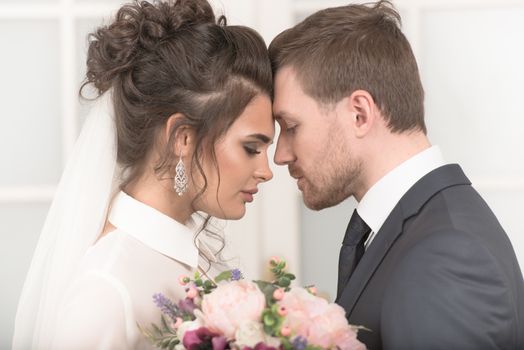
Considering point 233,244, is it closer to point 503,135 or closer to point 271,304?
point 503,135

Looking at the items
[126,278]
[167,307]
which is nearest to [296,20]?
[126,278]

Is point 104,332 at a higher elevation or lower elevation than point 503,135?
lower

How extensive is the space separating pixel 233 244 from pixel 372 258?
3.31 feet

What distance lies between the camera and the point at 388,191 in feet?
6.86

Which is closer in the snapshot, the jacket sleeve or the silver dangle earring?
the jacket sleeve

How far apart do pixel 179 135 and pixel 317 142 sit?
0.35 metres

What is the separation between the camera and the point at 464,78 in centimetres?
308

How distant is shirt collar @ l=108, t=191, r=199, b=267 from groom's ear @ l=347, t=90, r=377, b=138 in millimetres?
502

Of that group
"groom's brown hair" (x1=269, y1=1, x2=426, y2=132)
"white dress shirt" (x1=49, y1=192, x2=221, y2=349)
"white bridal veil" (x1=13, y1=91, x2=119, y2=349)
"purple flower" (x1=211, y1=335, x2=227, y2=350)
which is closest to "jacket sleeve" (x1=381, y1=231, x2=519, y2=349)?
"purple flower" (x1=211, y1=335, x2=227, y2=350)

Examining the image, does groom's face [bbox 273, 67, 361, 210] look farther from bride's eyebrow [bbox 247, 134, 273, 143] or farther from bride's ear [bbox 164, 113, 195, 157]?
bride's ear [bbox 164, 113, 195, 157]

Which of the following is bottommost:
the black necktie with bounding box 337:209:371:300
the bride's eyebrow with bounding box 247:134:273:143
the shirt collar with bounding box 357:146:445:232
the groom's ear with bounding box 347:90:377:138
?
the black necktie with bounding box 337:209:371:300

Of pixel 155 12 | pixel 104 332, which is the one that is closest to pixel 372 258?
pixel 104 332

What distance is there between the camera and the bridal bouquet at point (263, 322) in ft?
5.15

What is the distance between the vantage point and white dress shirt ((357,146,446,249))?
6.80 ft
